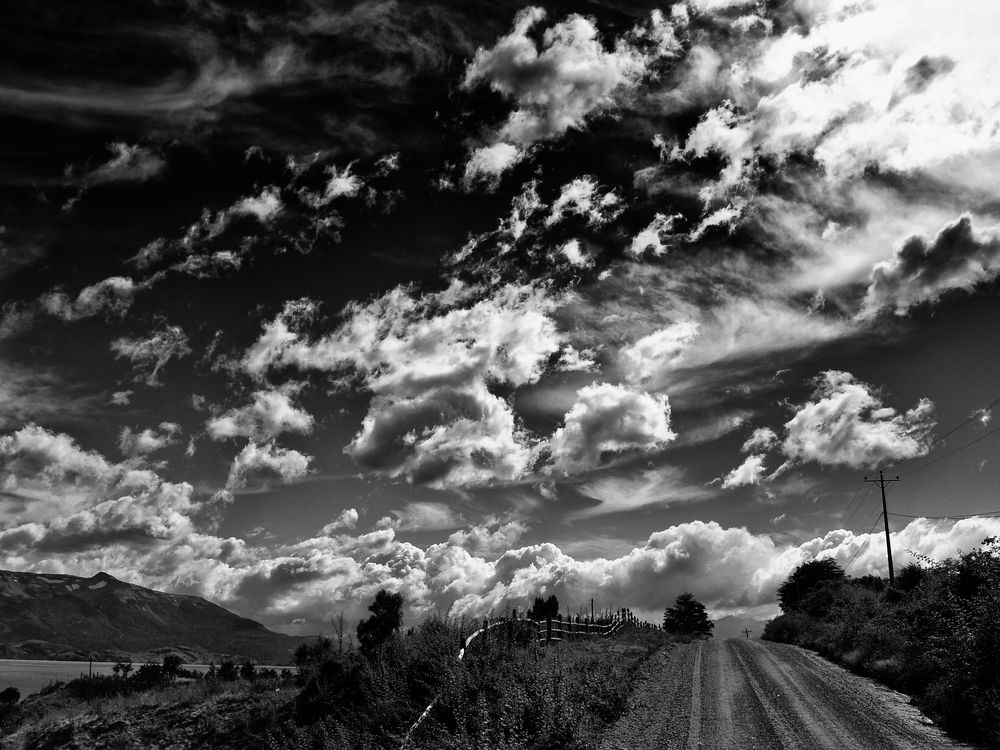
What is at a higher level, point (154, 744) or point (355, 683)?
point (355, 683)

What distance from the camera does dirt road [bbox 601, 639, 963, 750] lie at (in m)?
14.1

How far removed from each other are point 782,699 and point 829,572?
Answer: 8599 centimetres

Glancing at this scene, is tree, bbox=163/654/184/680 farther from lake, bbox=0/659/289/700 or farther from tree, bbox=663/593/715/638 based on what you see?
tree, bbox=663/593/715/638

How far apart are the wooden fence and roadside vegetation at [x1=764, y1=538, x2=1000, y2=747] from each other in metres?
11.7

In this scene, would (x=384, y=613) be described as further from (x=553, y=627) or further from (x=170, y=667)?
(x=553, y=627)

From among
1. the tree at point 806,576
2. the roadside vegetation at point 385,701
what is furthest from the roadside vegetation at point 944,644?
the tree at point 806,576

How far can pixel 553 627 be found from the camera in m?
34.2

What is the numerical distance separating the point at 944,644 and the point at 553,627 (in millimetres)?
18885

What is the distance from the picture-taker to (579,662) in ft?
75.4

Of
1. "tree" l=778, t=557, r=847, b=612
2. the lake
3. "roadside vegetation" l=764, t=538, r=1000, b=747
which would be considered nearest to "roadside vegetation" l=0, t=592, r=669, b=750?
"roadside vegetation" l=764, t=538, r=1000, b=747

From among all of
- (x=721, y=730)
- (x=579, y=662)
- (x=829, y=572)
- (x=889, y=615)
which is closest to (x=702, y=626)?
(x=829, y=572)

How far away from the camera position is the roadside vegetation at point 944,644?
15.3 m

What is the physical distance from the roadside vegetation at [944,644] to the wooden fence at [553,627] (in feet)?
38.5

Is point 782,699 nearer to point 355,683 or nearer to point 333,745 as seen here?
point 333,745
